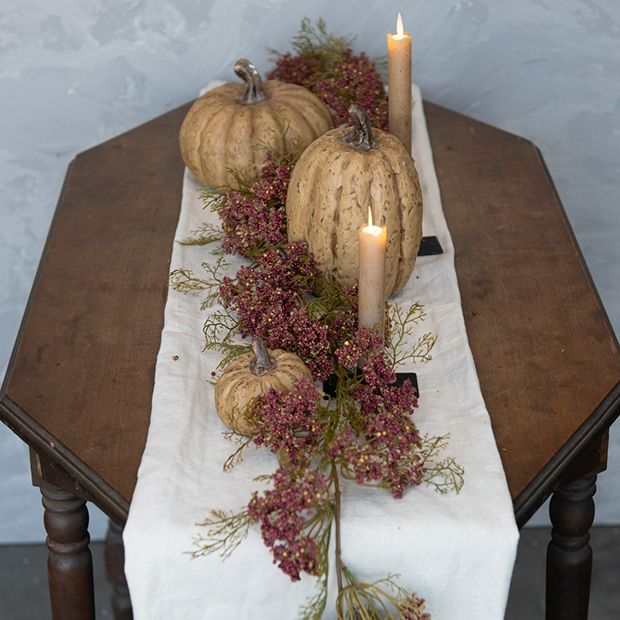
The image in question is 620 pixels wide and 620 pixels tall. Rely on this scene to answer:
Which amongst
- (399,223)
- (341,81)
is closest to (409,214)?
(399,223)

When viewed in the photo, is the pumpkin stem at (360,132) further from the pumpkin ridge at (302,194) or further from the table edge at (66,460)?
the table edge at (66,460)

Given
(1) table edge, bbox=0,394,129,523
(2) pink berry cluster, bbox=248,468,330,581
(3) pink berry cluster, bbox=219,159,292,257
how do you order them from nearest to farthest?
(2) pink berry cluster, bbox=248,468,330,581
(1) table edge, bbox=0,394,129,523
(3) pink berry cluster, bbox=219,159,292,257

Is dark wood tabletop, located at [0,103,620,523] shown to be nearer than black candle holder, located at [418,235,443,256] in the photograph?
Yes

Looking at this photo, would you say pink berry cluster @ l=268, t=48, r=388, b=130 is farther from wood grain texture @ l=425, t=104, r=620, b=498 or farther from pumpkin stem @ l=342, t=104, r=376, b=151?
pumpkin stem @ l=342, t=104, r=376, b=151

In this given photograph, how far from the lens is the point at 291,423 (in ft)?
2.91

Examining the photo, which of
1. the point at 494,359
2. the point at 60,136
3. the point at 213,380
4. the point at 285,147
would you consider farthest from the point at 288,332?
the point at 60,136

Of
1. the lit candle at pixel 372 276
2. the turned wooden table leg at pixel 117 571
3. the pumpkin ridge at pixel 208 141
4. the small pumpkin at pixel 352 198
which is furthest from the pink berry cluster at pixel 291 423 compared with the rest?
the turned wooden table leg at pixel 117 571

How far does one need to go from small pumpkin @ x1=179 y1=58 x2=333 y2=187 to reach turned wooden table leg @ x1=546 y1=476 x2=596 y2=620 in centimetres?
51

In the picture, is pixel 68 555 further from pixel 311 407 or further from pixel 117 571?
pixel 117 571

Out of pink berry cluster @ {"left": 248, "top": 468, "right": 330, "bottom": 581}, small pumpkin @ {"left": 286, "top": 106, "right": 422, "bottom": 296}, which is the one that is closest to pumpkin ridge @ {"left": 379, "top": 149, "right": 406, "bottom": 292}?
small pumpkin @ {"left": 286, "top": 106, "right": 422, "bottom": 296}

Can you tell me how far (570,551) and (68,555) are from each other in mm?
565

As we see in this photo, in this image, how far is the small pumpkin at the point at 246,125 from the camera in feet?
4.22

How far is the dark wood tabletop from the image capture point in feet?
3.19

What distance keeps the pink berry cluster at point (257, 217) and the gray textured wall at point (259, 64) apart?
1.67ft
